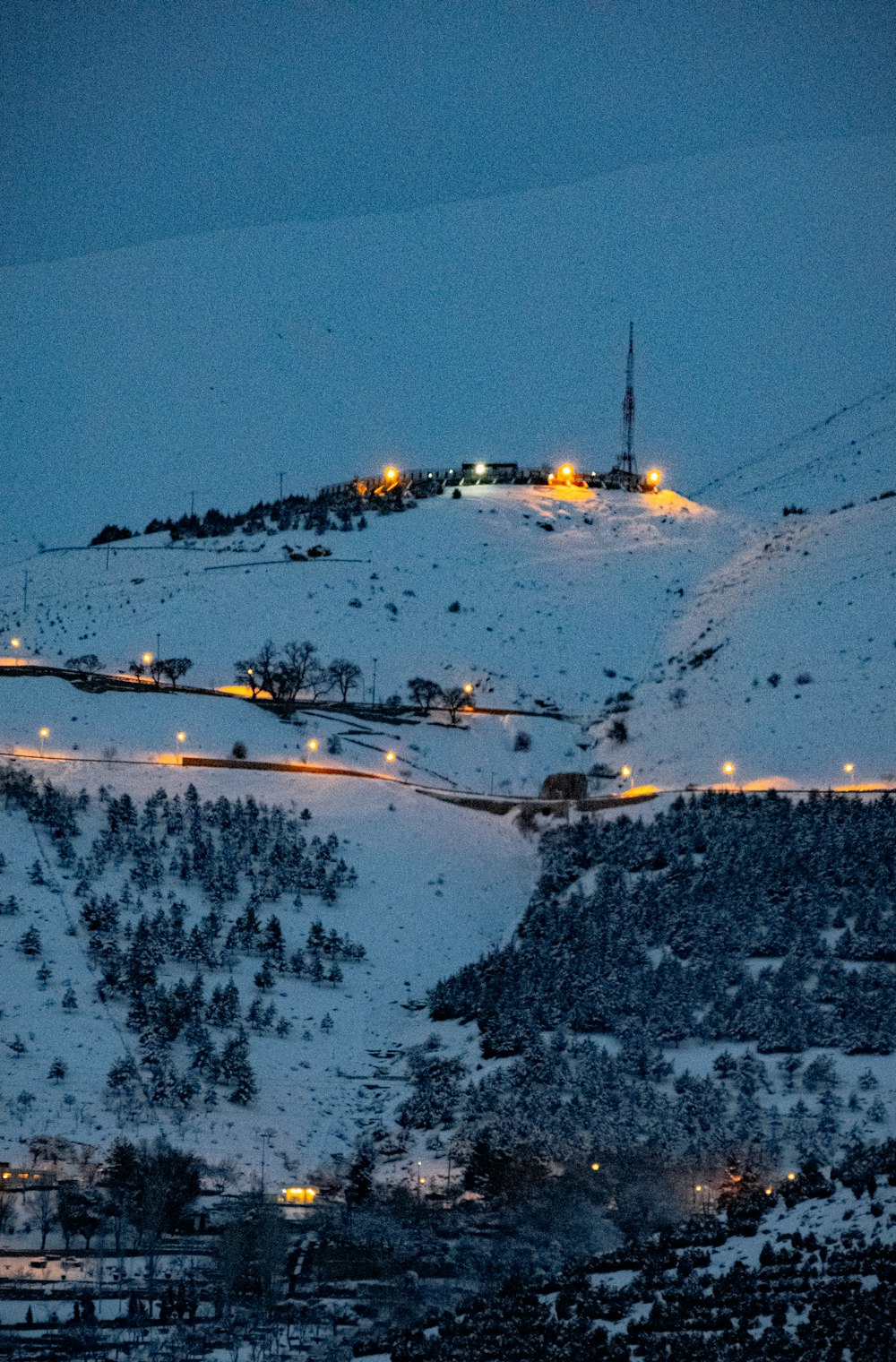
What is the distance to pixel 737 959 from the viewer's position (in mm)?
57094

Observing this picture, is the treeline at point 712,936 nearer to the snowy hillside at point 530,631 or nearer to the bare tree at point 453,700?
the snowy hillside at point 530,631

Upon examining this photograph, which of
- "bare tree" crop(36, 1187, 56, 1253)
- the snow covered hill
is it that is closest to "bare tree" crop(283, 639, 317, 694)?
the snow covered hill

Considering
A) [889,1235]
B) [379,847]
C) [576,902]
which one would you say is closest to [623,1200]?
[889,1235]

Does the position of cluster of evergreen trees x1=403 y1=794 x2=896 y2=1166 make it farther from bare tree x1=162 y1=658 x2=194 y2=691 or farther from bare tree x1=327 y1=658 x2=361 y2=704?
bare tree x1=162 y1=658 x2=194 y2=691

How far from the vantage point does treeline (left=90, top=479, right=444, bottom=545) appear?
301ft

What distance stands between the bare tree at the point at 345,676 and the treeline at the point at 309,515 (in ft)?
40.9

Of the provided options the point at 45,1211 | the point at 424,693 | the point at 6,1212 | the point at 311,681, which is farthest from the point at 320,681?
the point at 6,1212

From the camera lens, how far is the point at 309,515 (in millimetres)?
92812

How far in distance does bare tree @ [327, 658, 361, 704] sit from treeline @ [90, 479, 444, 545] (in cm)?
1246

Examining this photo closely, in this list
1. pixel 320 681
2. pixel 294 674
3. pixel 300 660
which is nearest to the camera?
pixel 294 674

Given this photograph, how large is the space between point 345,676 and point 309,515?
1547 centimetres

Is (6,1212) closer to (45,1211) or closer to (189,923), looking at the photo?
(45,1211)

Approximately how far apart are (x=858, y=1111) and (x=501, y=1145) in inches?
263

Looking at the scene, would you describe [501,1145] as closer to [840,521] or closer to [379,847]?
[379,847]
